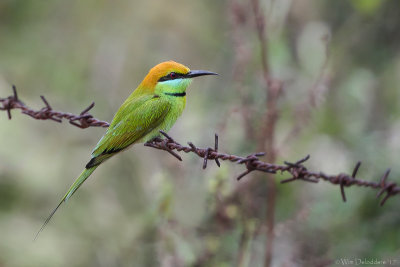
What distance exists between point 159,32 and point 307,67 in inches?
99.8

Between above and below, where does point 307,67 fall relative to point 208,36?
below

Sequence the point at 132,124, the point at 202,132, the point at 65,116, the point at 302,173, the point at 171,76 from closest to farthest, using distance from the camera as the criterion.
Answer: the point at 302,173, the point at 65,116, the point at 132,124, the point at 171,76, the point at 202,132

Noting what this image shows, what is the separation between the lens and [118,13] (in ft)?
21.7

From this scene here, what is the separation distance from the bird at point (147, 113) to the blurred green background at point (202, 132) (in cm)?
36

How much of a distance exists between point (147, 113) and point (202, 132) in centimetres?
175

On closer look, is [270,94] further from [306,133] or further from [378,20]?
[378,20]

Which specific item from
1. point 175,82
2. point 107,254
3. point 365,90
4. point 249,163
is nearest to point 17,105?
point 175,82

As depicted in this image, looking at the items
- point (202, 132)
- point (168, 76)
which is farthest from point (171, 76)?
point (202, 132)

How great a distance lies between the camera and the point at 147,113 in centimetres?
311

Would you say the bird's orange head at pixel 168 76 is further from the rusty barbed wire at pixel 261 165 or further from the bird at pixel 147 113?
the rusty barbed wire at pixel 261 165

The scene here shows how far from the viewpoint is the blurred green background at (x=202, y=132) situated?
353 centimetres

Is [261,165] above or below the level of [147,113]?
below

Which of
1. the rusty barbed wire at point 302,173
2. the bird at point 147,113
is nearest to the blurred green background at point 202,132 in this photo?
the bird at point 147,113

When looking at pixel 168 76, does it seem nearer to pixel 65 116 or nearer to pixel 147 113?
pixel 147 113
